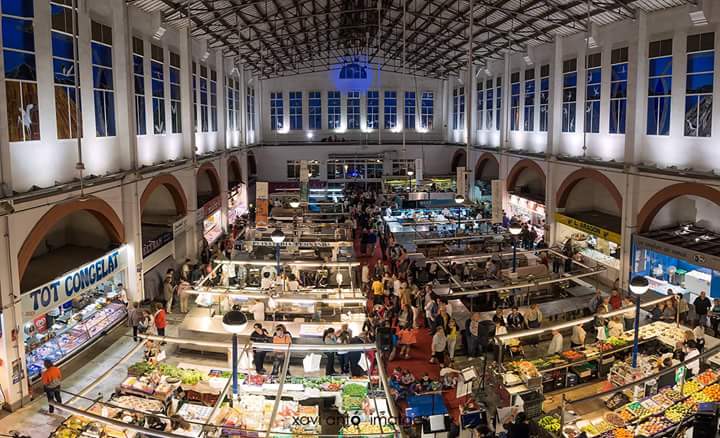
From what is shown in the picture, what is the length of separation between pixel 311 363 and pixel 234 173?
70.7 feet

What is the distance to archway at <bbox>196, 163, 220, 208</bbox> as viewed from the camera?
23672 millimetres

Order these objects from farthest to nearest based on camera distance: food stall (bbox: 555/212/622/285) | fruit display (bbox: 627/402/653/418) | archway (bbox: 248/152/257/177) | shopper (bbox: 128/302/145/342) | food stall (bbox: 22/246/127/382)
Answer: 1. archway (bbox: 248/152/257/177)
2. food stall (bbox: 555/212/622/285)
3. shopper (bbox: 128/302/145/342)
4. food stall (bbox: 22/246/127/382)
5. fruit display (bbox: 627/402/653/418)

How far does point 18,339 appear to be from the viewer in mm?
10703

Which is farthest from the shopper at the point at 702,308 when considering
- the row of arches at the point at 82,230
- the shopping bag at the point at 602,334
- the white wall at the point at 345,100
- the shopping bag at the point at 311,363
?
the white wall at the point at 345,100

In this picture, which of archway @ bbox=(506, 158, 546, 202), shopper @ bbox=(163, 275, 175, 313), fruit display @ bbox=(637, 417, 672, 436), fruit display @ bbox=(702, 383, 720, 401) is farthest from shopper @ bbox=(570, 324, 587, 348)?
archway @ bbox=(506, 158, 546, 202)

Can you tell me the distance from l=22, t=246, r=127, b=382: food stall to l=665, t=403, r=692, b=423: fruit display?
1085cm

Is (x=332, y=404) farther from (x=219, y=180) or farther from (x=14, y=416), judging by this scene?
(x=219, y=180)

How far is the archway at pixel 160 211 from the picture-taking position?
16750 millimetres

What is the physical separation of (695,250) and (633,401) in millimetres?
6809

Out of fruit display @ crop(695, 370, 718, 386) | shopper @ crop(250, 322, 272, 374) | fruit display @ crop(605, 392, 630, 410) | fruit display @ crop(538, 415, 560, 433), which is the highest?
shopper @ crop(250, 322, 272, 374)

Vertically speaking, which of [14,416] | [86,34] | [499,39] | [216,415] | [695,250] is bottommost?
[14,416]

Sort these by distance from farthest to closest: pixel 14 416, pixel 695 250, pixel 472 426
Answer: pixel 695 250
pixel 14 416
pixel 472 426

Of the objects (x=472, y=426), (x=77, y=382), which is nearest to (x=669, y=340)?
(x=472, y=426)

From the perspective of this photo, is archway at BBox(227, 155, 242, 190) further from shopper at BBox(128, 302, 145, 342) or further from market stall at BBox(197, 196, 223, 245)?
shopper at BBox(128, 302, 145, 342)
